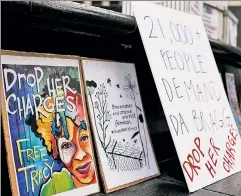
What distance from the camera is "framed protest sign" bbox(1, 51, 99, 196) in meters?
0.50

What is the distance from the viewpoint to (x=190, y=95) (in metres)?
0.74

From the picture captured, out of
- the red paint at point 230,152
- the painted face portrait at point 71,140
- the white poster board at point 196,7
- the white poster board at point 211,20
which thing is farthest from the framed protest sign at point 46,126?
the white poster board at point 211,20

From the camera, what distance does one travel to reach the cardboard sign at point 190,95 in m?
0.66

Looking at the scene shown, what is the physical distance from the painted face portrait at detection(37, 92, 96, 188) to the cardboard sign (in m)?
0.19

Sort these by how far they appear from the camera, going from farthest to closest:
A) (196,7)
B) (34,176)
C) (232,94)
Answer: (196,7) < (232,94) < (34,176)

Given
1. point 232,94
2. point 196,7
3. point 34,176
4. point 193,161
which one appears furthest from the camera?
point 196,7

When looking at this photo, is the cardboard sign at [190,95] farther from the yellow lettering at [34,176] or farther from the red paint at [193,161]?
the yellow lettering at [34,176]

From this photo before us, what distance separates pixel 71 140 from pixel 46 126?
64mm

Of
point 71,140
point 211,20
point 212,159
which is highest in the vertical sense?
point 211,20

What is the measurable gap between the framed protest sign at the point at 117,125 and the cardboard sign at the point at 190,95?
0.10 metres

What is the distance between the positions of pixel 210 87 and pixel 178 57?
0.49 feet

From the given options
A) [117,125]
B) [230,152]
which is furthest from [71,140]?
[230,152]

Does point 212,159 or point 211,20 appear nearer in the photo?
point 212,159

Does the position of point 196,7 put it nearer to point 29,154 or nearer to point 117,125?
point 117,125
